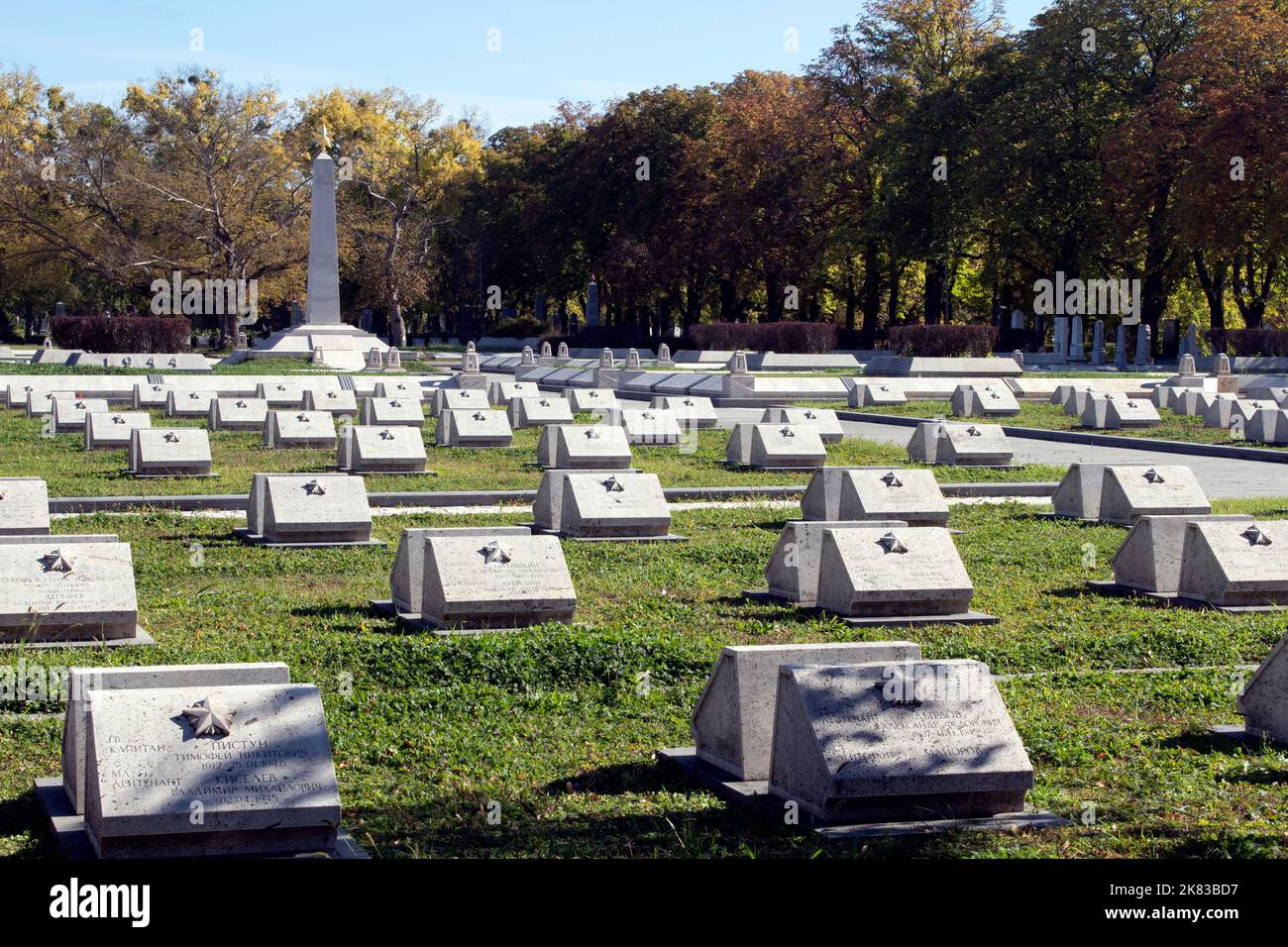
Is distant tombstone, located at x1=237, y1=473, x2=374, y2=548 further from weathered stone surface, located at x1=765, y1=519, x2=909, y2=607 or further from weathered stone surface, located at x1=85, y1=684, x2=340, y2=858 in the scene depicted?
weathered stone surface, located at x1=85, y1=684, x2=340, y2=858

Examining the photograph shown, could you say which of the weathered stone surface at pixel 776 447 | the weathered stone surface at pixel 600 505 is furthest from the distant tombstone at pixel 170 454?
the weathered stone surface at pixel 776 447

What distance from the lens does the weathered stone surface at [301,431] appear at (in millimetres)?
24656

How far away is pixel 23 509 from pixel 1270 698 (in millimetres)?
9622

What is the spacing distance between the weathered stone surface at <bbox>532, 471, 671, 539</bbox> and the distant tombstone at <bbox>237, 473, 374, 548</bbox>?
1737mm

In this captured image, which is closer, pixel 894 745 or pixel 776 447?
pixel 894 745

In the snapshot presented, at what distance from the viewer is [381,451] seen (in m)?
21.0

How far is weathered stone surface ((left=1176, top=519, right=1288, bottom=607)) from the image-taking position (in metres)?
12.3

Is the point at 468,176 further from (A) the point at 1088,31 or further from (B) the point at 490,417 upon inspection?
(B) the point at 490,417

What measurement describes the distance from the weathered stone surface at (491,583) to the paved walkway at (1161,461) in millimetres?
9253

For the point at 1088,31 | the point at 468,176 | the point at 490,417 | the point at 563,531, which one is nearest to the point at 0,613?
the point at 563,531

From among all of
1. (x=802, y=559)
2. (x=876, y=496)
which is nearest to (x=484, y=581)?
(x=802, y=559)

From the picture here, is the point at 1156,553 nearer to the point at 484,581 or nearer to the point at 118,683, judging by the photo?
the point at 484,581

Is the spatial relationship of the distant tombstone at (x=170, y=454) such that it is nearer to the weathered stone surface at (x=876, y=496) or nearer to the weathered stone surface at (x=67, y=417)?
the weathered stone surface at (x=67, y=417)

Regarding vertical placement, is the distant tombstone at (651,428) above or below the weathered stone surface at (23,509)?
below
